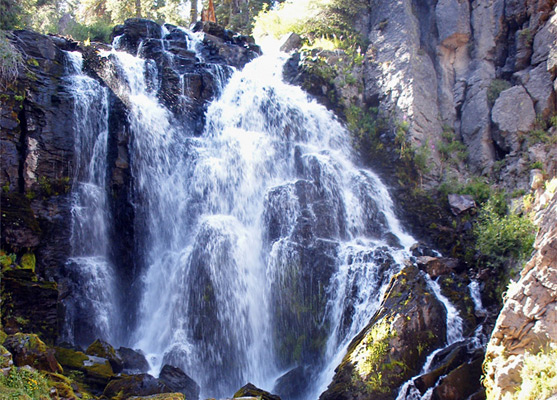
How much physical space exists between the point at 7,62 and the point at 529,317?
13.9 m

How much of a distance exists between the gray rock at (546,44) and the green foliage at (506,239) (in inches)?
276

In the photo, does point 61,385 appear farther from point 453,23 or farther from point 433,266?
point 453,23

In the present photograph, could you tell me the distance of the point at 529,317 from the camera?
7.45 meters

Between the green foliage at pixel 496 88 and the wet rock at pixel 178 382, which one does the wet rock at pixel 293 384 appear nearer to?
the wet rock at pixel 178 382

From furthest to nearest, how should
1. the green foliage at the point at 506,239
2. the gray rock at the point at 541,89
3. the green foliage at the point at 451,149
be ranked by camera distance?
the green foliage at the point at 451,149
the gray rock at the point at 541,89
the green foliage at the point at 506,239

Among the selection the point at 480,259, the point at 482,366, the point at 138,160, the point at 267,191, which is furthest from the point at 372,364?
the point at 138,160

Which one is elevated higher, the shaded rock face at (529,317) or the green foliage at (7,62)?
the green foliage at (7,62)

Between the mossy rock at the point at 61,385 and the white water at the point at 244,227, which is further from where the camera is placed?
the white water at the point at 244,227

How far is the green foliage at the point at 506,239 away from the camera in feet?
40.1

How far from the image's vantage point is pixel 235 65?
20.2 meters

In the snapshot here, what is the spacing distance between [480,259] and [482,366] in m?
4.63

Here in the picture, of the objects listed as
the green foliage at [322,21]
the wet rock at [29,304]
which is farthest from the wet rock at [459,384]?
the green foliage at [322,21]

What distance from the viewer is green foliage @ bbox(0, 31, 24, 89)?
42.7 ft

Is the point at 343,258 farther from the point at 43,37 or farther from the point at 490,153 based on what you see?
the point at 43,37
